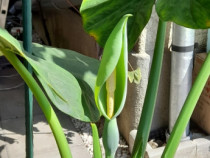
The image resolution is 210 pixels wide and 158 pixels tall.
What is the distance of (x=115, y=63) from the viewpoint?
2.52ft

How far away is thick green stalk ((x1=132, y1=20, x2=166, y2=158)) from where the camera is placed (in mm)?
1098

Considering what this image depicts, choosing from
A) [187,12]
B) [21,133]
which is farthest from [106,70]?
[21,133]

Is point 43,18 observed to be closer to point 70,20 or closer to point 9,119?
point 70,20

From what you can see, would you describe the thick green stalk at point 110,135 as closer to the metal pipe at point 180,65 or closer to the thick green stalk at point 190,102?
the thick green stalk at point 190,102

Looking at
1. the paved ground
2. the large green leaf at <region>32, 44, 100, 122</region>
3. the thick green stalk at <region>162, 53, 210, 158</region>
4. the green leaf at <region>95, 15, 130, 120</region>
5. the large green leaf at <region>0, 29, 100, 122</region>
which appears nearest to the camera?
the green leaf at <region>95, 15, 130, 120</region>

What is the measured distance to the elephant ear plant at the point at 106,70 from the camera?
829mm

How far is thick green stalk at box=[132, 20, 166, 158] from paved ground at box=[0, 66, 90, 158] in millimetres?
1625

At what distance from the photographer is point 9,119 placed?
10.9 feet

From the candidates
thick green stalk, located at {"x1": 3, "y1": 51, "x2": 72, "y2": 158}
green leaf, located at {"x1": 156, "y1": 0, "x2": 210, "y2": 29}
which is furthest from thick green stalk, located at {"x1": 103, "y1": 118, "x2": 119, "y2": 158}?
green leaf, located at {"x1": 156, "y1": 0, "x2": 210, "y2": 29}

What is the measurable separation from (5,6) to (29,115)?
227 centimetres

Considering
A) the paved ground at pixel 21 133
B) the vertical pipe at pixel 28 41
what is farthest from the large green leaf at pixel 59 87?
the paved ground at pixel 21 133

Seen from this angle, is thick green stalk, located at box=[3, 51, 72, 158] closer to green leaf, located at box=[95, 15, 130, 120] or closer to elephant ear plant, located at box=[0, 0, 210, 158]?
elephant ear plant, located at box=[0, 0, 210, 158]

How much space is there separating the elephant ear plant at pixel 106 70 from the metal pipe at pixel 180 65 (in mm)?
1165

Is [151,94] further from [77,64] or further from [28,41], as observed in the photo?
[28,41]
